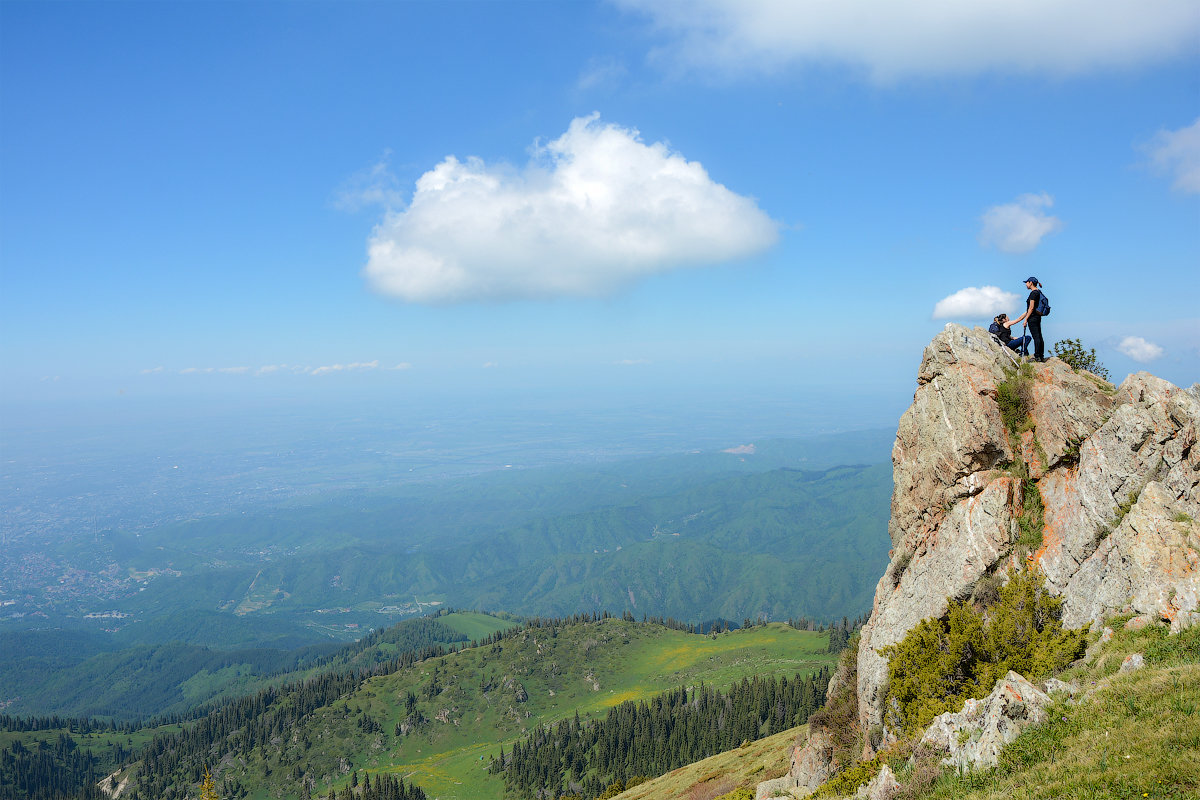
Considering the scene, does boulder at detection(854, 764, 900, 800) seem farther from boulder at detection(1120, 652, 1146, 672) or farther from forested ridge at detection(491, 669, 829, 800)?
forested ridge at detection(491, 669, 829, 800)

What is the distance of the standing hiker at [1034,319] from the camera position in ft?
92.7

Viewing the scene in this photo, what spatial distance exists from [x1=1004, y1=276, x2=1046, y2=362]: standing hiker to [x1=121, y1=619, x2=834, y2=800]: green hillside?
14704cm

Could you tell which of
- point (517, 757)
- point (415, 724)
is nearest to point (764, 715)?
point (517, 757)

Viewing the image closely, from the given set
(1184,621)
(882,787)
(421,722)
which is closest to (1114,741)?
(882,787)

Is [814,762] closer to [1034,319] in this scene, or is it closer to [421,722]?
[1034,319]

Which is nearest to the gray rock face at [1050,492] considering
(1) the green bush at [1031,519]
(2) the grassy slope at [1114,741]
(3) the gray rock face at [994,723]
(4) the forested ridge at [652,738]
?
(1) the green bush at [1031,519]

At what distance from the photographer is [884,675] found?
28.2 m

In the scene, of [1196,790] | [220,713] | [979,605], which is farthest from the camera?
[220,713]

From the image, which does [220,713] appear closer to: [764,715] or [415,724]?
[415,724]

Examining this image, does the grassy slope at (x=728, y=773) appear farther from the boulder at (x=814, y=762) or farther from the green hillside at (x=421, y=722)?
the green hillside at (x=421, y=722)

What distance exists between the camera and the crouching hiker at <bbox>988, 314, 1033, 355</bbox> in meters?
31.7

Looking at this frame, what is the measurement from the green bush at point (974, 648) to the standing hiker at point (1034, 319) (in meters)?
12.4

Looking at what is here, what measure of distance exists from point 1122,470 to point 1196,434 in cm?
261

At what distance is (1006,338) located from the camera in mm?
32625
